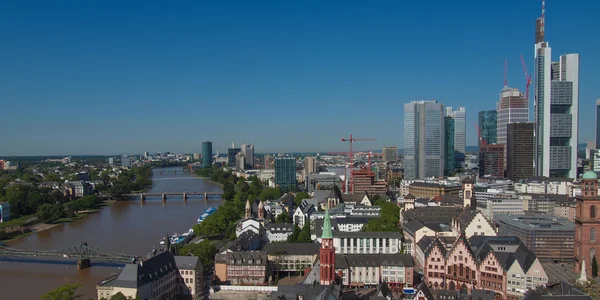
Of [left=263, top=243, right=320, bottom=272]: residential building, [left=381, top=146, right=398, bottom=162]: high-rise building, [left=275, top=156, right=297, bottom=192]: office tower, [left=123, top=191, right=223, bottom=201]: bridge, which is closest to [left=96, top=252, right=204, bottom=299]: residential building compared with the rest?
[left=263, top=243, right=320, bottom=272]: residential building

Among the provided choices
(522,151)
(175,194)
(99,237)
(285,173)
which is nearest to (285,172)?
(285,173)

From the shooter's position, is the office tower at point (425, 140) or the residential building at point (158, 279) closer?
the residential building at point (158, 279)

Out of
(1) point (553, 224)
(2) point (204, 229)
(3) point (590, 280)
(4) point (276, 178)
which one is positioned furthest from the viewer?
(4) point (276, 178)

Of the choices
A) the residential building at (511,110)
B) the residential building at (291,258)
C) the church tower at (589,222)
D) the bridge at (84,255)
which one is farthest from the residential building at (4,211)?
the residential building at (511,110)

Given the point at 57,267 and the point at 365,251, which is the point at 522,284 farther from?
the point at 57,267

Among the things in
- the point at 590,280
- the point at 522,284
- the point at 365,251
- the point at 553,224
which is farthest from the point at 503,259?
the point at 553,224

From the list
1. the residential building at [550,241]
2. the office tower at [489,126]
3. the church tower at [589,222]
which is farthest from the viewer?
the office tower at [489,126]

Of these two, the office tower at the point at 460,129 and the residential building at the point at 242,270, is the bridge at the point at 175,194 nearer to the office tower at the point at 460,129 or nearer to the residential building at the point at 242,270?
the residential building at the point at 242,270
